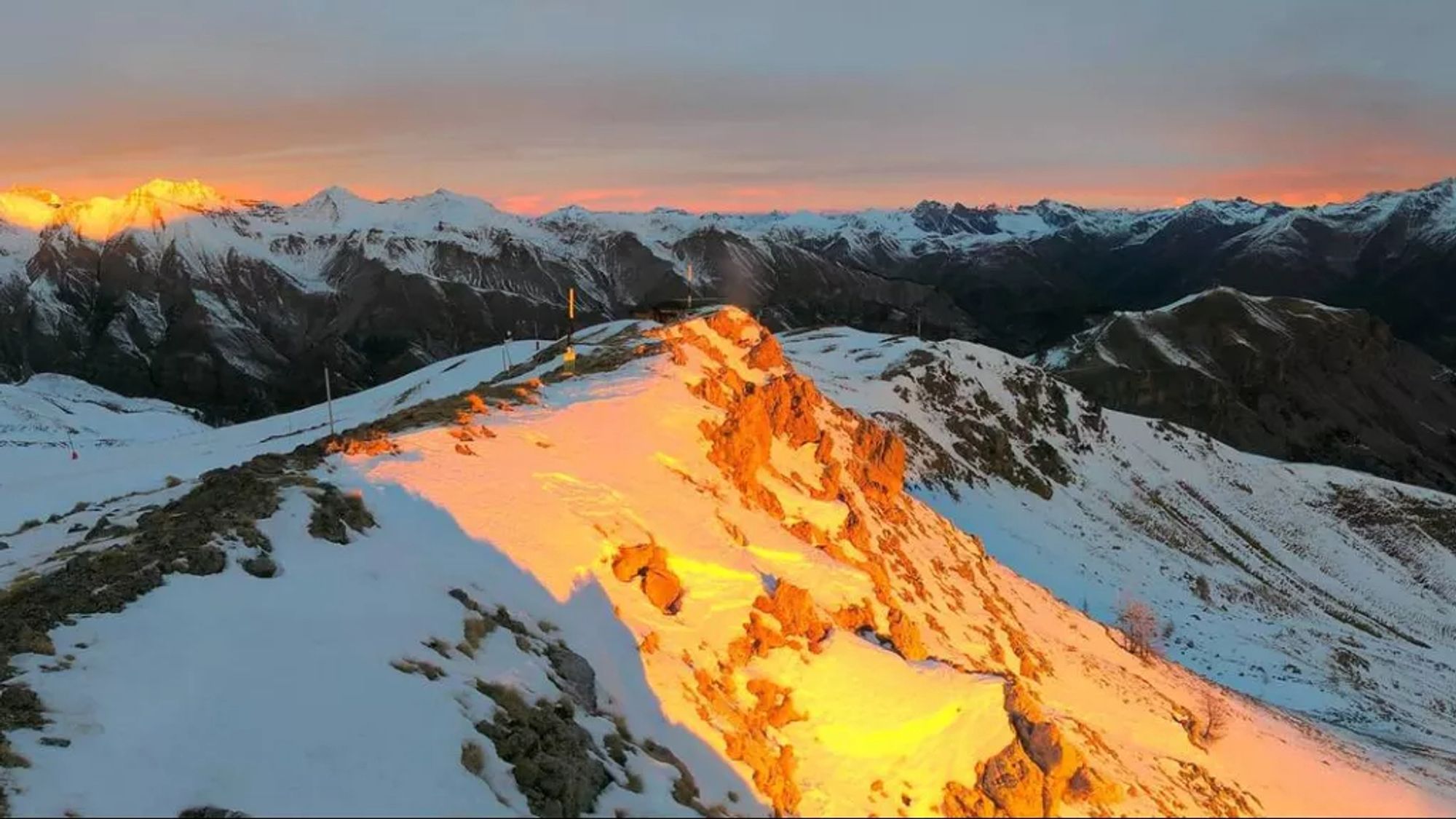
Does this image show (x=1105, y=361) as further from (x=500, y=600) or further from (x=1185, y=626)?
(x=500, y=600)

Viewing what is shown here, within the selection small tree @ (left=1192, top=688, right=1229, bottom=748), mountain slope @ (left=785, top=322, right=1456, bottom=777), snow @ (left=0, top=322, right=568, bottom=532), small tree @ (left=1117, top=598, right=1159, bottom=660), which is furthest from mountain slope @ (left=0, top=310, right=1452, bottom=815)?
mountain slope @ (left=785, top=322, right=1456, bottom=777)

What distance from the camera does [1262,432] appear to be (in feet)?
580

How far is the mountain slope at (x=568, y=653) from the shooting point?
9.73 m

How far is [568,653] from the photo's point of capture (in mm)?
14312

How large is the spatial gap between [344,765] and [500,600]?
5.54 m

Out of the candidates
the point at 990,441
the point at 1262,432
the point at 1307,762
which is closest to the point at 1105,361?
the point at 1262,432

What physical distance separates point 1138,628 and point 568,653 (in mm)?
42646

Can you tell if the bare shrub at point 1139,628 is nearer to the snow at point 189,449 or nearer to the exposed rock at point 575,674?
the snow at point 189,449

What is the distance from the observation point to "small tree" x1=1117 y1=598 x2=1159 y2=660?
39625mm

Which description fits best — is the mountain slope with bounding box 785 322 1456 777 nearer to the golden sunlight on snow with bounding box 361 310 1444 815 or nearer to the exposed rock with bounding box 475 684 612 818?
the golden sunlight on snow with bounding box 361 310 1444 815

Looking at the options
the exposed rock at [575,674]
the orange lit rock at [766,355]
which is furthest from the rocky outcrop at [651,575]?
the orange lit rock at [766,355]

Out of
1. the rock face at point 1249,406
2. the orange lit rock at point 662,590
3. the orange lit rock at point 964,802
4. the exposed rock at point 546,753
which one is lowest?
the rock face at point 1249,406

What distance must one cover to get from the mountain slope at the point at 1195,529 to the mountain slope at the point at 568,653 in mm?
28085

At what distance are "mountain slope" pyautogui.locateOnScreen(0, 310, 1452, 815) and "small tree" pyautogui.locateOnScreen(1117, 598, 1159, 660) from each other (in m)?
8.67
